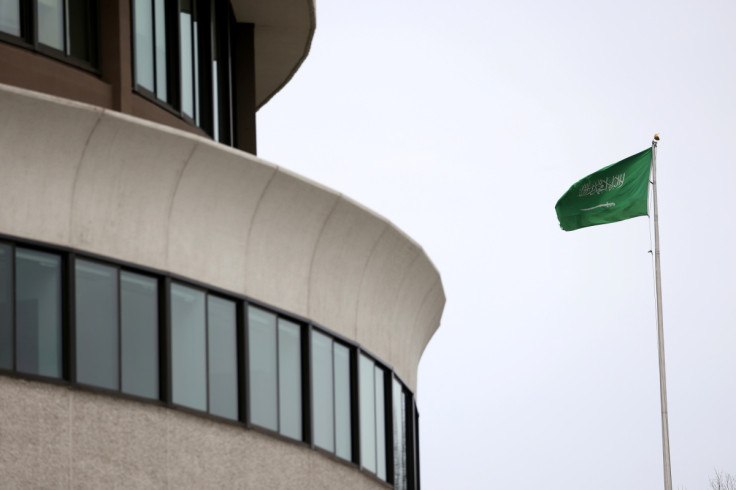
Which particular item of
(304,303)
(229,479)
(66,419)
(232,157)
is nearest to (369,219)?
(304,303)

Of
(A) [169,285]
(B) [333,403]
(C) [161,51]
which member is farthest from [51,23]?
(B) [333,403]

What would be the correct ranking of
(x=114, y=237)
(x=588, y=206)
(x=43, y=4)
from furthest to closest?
(x=588, y=206)
(x=43, y=4)
(x=114, y=237)

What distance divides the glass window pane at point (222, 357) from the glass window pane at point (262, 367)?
0.35 m

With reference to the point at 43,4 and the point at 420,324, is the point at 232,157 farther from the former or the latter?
the point at 420,324

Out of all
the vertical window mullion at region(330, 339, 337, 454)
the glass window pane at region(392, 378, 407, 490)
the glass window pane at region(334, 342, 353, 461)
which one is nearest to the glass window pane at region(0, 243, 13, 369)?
the vertical window mullion at region(330, 339, 337, 454)

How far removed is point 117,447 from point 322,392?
16.0 feet

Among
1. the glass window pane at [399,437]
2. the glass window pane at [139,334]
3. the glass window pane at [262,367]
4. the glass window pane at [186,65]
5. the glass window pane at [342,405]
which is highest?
the glass window pane at [186,65]

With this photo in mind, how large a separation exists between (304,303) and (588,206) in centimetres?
867

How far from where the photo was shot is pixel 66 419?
17547 mm

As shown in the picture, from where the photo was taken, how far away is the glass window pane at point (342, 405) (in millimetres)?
22594

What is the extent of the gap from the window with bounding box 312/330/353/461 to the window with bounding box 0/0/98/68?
5.79 m

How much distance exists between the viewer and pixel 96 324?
724 inches

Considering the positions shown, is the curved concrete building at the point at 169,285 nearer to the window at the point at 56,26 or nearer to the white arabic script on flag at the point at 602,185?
the window at the point at 56,26

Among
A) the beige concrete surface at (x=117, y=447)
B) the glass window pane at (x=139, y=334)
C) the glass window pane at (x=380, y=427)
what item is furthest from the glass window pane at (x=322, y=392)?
the glass window pane at (x=139, y=334)
